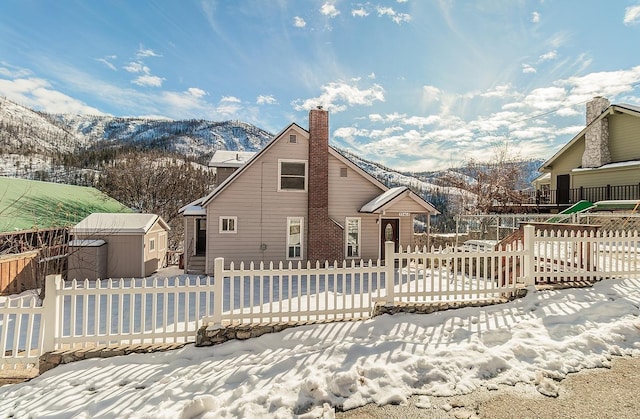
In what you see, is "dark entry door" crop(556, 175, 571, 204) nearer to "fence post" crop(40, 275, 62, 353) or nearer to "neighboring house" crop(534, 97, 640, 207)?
"neighboring house" crop(534, 97, 640, 207)

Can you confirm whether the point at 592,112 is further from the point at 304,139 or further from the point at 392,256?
the point at 392,256

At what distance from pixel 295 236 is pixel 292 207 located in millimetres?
1377

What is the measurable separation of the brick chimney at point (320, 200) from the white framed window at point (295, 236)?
473 millimetres

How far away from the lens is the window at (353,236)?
14906 millimetres

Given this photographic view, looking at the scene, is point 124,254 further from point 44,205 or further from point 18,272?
point 44,205

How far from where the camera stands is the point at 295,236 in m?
14.5

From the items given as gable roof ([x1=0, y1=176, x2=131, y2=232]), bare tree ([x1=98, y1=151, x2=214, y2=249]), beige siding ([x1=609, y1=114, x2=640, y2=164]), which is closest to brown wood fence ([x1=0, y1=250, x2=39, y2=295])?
gable roof ([x1=0, y1=176, x2=131, y2=232])

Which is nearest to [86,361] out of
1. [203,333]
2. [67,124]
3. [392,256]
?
[203,333]

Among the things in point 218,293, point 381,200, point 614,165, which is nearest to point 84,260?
point 218,293

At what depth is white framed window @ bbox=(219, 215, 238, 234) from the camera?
45.6 feet

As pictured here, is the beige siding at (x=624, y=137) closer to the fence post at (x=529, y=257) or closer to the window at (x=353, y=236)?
the window at (x=353, y=236)

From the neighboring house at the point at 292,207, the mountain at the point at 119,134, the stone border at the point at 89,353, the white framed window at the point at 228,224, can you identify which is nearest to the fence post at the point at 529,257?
the neighboring house at the point at 292,207

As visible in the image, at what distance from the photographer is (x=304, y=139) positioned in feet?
47.5

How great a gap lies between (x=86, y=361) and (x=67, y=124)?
698ft
